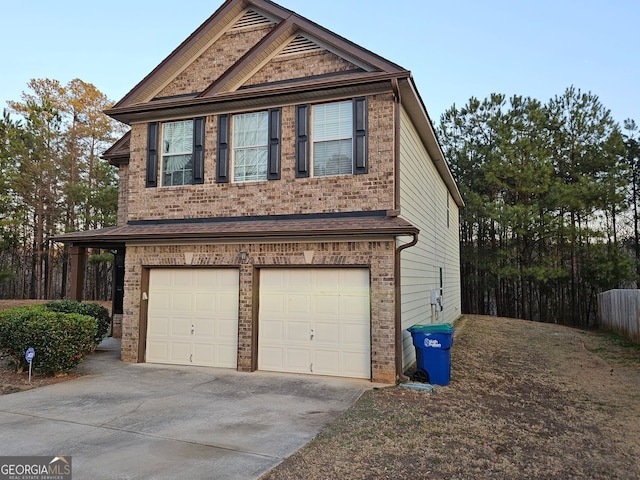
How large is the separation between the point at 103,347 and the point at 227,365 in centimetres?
516

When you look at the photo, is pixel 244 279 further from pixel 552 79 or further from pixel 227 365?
pixel 552 79

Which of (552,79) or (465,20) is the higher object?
(552,79)

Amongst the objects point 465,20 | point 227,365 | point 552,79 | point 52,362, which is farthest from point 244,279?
point 552,79

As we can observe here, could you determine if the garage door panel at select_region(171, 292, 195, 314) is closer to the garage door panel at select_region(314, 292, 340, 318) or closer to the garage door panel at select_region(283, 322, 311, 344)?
the garage door panel at select_region(283, 322, 311, 344)

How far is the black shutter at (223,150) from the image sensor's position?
9.95 metres

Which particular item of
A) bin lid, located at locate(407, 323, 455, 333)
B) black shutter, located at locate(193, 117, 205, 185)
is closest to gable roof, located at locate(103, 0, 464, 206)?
black shutter, located at locate(193, 117, 205, 185)

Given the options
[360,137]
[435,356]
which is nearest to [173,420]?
[435,356]

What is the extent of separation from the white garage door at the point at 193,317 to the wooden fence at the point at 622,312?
14170mm

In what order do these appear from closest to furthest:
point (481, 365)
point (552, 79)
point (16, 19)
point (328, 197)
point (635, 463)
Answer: point (635, 463), point (328, 197), point (481, 365), point (16, 19), point (552, 79)

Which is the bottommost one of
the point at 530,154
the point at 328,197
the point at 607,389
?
the point at 607,389

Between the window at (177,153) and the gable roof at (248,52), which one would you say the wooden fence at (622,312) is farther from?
the window at (177,153)

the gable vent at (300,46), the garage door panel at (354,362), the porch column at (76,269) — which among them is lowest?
the garage door panel at (354,362)

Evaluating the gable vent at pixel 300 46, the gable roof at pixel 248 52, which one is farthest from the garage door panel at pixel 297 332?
the gable vent at pixel 300 46

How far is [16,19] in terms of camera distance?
1325 cm
